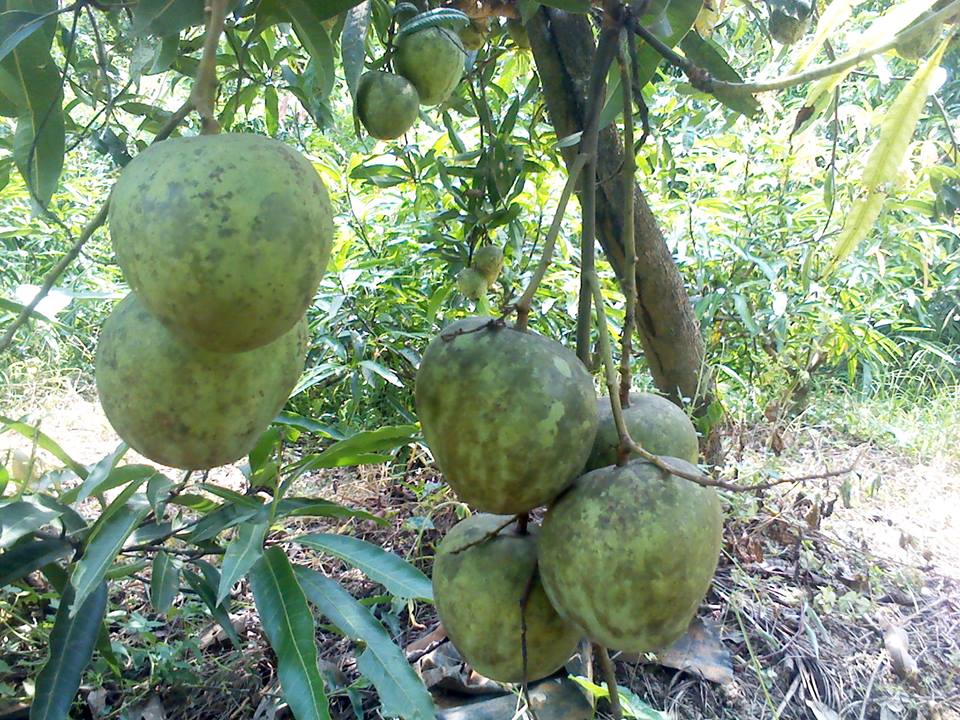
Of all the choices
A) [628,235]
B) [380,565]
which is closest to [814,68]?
[628,235]

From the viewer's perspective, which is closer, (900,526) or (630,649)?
(630,649)

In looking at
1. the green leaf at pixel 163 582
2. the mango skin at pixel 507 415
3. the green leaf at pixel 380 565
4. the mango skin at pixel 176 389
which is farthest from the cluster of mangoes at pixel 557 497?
the green leaf at pixel 163 582

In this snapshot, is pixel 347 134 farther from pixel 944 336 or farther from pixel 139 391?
pixel 944 336

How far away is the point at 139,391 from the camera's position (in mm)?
669

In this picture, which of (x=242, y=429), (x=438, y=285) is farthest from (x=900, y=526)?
(x=242, y=429)

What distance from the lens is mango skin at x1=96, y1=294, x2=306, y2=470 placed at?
2.19 ft

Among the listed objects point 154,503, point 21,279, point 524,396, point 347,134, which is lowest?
point 524,396

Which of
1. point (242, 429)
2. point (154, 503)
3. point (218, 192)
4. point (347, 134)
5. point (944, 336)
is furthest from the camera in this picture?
point (944, 336)

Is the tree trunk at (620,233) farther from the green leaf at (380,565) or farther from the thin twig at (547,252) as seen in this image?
the green leaf at (380,565)

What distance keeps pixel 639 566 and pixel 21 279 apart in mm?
4209

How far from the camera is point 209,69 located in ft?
2.15

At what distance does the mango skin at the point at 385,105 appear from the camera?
4.15 ft

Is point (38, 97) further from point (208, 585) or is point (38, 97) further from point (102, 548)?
point (208, 585)

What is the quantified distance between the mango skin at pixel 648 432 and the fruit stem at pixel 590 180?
8 centimetres
